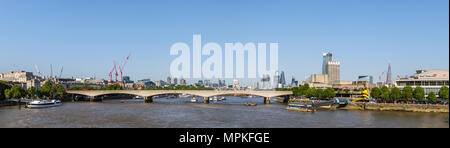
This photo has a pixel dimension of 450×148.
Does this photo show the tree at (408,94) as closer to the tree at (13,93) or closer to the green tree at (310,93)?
the green tree at (310,93)

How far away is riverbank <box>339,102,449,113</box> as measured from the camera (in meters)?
50.2

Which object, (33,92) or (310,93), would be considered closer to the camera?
(33,92)

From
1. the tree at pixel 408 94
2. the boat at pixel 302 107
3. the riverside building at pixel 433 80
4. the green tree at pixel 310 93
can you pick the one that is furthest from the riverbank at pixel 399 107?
the green tree at pixel 310 93

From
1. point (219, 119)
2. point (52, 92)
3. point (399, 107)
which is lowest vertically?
point (219, 119)

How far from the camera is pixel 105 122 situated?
123ft

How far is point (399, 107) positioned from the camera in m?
54.1

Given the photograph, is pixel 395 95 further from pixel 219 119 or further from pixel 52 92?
pixel 52 92

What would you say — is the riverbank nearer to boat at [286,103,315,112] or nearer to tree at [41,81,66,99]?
boat at [286,103,315,112]

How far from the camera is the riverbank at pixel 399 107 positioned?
50.2 m

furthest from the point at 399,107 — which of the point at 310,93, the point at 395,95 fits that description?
the point at 310,93

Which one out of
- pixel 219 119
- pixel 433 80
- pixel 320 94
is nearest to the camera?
pixel 219 119
